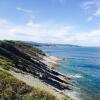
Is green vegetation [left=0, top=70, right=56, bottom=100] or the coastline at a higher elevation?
green vegetation [left=0, top=70, right=56, bottom=100]

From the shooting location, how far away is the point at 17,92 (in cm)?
3791

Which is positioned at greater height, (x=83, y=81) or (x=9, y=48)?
(x=9, y=48)

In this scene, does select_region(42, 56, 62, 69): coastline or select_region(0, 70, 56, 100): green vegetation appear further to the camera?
select_region(42, 56, 62, 69): coastline

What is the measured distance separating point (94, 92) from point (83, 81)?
602 inches

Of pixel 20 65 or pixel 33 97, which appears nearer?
pixel 33 97

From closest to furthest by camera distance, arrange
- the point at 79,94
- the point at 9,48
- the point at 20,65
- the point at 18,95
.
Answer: the point at 18,95 < the point at 79,94 < the point at 20,65 < the point at 9,48

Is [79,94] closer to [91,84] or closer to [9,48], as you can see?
[91,84]

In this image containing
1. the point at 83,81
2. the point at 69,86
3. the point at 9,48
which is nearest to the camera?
the point at 69,86

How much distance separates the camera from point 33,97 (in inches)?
1438

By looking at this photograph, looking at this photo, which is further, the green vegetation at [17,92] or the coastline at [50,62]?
the coastline at [50,62]

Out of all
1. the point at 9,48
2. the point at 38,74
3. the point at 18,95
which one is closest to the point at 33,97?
the point at 18,95

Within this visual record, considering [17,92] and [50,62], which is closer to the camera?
[17,92]

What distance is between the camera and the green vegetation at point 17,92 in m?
35.8

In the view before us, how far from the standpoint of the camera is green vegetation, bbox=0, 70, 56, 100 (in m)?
35.8
